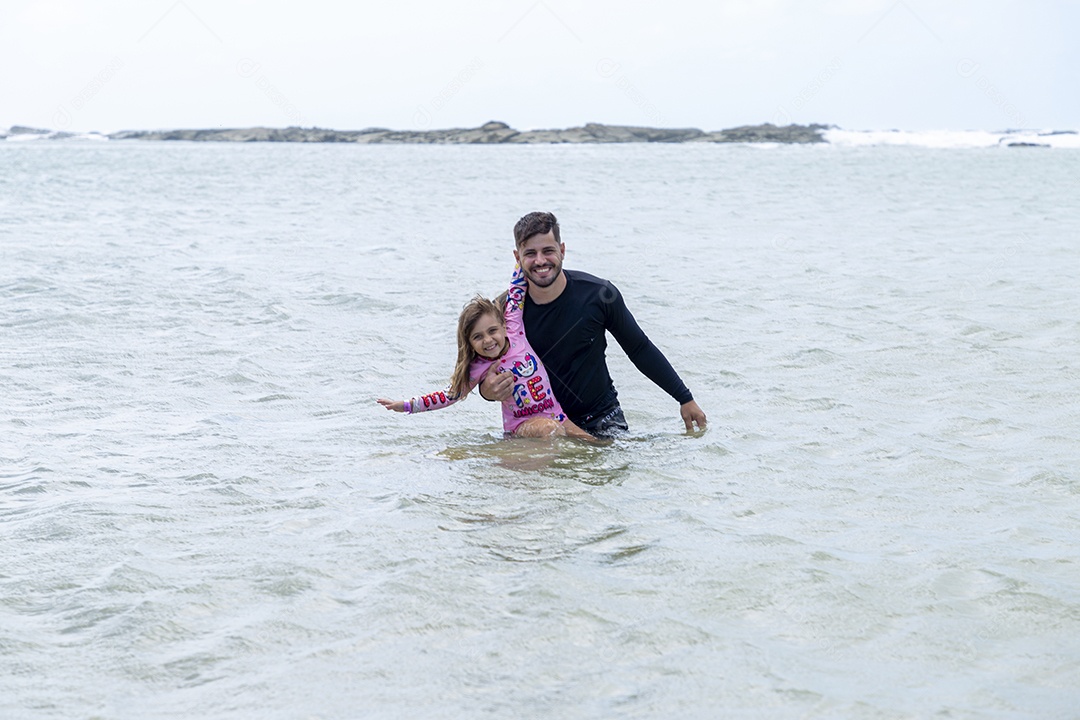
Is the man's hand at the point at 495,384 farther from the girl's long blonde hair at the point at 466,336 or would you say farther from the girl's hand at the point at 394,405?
the girl's hand at the point at 394,405

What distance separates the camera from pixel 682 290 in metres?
13.9

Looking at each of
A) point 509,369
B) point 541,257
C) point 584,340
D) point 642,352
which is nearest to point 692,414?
point 642,352

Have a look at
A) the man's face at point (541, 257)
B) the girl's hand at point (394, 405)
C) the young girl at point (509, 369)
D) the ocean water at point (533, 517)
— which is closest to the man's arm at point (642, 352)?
the ocean water at point (533, 517)

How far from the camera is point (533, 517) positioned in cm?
505

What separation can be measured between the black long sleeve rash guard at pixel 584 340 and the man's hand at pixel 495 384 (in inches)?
12.8

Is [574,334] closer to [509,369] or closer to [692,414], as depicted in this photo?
[509,369]

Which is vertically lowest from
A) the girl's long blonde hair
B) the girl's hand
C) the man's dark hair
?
the girl's hand

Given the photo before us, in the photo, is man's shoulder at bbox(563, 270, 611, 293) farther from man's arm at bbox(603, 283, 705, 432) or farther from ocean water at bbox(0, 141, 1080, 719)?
ocean water at bbox(0, 141, 1080, 719)

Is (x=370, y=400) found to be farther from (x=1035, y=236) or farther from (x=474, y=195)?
(x=474, y=195)

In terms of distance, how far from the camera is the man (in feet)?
20.2

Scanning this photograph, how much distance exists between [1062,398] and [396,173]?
4765cm

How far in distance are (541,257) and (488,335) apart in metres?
0.55

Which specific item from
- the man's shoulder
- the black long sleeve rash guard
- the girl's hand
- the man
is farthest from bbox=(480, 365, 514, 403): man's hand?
the man's shoulder

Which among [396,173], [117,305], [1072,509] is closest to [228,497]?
[1072,509]
